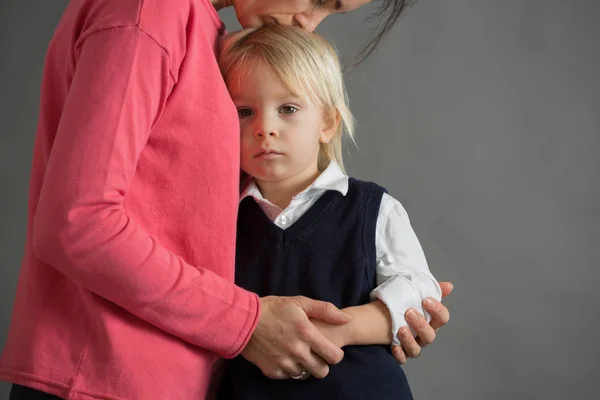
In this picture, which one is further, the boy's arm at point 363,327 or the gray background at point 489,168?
the gray background at point 489,168

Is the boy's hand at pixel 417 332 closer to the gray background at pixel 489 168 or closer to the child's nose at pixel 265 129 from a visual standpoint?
the child's nose at pixel 265 129

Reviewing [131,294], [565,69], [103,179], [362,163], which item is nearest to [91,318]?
[131,294]

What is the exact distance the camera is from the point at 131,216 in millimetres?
1063

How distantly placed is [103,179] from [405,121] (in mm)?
1654

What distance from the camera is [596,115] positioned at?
2457mm

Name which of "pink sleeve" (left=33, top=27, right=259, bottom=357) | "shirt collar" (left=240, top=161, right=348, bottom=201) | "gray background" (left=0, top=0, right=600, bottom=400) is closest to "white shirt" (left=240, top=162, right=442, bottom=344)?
"shirt collar" (left=240, top=161, right=348, bottom=201)

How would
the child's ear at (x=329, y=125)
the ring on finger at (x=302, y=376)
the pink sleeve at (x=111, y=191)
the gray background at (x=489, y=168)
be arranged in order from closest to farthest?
1. the pink sleeve at (x=111, y=191)
2. the ring on finger at (x=302, y=376)
3. the child's ear at (x=329, y=125)
4. the gray background at (x=489, y=168)

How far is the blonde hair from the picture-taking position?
1.30m

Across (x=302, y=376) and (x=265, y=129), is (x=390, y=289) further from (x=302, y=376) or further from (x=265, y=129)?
(x=265, y=129)

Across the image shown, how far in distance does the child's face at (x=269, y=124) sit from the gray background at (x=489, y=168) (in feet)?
3.90

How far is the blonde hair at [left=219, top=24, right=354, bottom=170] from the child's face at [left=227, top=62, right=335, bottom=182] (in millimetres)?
15

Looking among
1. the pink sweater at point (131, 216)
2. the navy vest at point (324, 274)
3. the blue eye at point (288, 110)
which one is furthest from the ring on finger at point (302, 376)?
the blue eye at point (288, 110)

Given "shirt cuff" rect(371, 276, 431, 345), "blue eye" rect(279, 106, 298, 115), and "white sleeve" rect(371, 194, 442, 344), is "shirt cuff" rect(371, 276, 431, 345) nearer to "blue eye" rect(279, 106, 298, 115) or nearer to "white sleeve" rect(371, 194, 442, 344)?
"white sleeve" rect(371, 194, 442, 344)

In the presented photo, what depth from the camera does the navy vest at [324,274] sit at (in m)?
1.19
